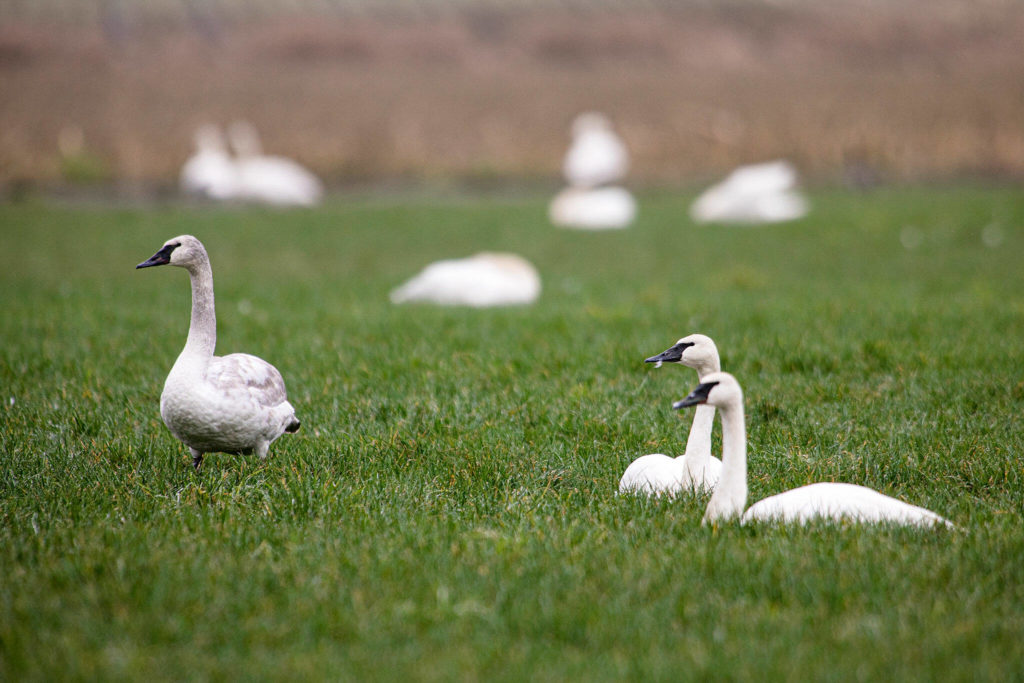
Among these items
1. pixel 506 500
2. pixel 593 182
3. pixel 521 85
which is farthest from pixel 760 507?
→ pixel 521 85

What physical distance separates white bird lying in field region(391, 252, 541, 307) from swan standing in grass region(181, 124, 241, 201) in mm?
12073

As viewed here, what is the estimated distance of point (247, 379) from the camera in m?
4.32

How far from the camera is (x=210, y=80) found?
29.8 m

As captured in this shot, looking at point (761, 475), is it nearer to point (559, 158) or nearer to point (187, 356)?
point (187, 356)

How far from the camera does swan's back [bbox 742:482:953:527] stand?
12.1 ft

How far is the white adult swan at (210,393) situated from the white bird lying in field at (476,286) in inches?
216

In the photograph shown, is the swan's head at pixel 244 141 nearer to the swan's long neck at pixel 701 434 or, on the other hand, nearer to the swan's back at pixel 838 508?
the swan's long neck at pixel 701 434

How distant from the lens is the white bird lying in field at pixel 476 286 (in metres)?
10.0

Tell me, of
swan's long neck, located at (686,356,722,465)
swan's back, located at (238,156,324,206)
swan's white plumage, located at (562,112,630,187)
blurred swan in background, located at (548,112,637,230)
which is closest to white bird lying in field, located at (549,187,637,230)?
blurred swan in background, located at (548,112,637,230)

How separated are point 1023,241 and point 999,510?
11.9 metres

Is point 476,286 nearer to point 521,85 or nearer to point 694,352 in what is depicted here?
point 694,352

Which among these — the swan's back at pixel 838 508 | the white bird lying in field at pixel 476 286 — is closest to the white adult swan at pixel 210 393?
the swan's back at pixel 838 508

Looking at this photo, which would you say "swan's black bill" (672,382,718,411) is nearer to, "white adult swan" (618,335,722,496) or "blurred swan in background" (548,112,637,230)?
"white adult swan" (618,335,722,496)

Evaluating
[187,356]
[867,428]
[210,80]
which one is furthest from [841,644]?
[210,80]
